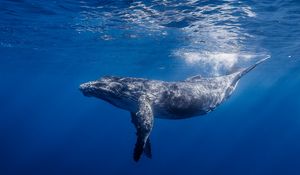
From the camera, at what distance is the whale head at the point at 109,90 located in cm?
877

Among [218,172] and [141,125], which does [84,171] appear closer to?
[218,172]

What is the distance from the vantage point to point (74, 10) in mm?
17812

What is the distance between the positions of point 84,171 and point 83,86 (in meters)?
37.9

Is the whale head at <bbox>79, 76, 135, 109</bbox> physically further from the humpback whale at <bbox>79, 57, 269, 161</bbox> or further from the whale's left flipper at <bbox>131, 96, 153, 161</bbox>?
the whale's left flipper at <bbox>131, 96, 153, 161</bbox>

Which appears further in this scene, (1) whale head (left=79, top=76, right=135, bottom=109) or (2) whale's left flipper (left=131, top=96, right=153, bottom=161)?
(1) whale head (left=79, top=76, right=135, bottom=109)

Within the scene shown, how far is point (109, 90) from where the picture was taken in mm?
8898

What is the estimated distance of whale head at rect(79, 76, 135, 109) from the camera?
877 cm

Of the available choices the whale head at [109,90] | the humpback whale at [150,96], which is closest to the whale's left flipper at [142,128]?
the humpback whale at [150,96]

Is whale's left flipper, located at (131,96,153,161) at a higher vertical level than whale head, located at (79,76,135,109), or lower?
lower

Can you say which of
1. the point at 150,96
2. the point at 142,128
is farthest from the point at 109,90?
the point at 142,128

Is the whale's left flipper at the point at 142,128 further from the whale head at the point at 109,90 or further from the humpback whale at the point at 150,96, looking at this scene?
the whale head at the point at 109,90

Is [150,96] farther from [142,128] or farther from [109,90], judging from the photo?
[142,128]

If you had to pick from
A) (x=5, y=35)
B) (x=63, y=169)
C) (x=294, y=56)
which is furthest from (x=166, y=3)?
(x=63, y=169)

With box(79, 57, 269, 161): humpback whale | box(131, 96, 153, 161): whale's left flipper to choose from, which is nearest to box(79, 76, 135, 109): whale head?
box(79, 57, 269, 161): humpback whale
